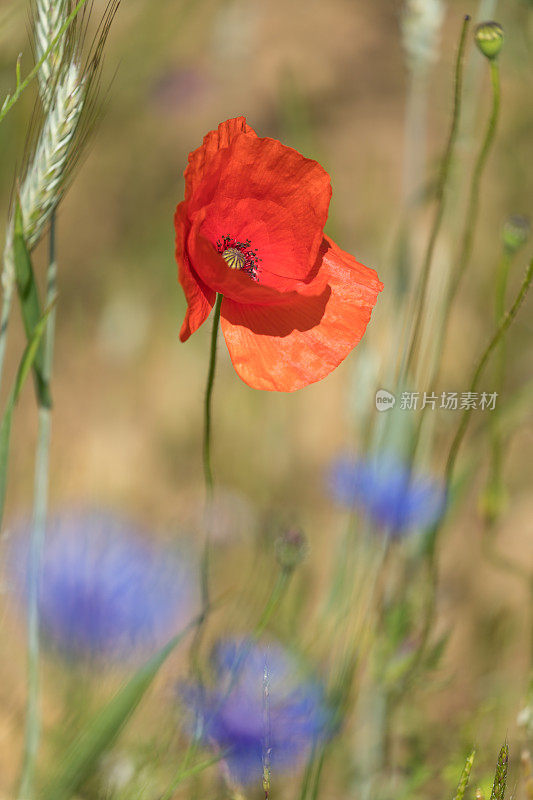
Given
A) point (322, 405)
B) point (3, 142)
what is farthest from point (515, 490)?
point (3, 142)

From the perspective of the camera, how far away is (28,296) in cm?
48

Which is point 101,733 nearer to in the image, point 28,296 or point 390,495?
point 28,296

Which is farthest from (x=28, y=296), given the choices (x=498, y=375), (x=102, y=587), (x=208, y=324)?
(x=208, y=324)

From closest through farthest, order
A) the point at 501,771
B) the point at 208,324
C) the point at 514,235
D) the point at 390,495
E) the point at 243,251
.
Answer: the point at 501,771, the point at 243,251, the point at 514,235, the point at 390,495, the point at 208,324

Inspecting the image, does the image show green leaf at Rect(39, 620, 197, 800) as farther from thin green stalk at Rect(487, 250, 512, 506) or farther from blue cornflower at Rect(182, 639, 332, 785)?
thin green stalk at Rect(487, 250, 512, 506)

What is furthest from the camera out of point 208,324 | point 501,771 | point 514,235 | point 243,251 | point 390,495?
point 208,324

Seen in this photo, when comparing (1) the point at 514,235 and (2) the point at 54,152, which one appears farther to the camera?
(1) the point at 514,235

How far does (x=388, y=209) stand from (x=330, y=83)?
50cm

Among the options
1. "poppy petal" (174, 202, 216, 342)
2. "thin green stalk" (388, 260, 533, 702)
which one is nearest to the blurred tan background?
"thin green stalk" (388, 260, 533, 702)

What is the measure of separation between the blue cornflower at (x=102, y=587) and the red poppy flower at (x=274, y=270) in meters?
0.27

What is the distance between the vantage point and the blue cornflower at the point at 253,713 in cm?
55

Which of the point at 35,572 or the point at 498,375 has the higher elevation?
the point at 498,375

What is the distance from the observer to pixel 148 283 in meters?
1.47

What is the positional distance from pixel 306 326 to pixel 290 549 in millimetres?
171
